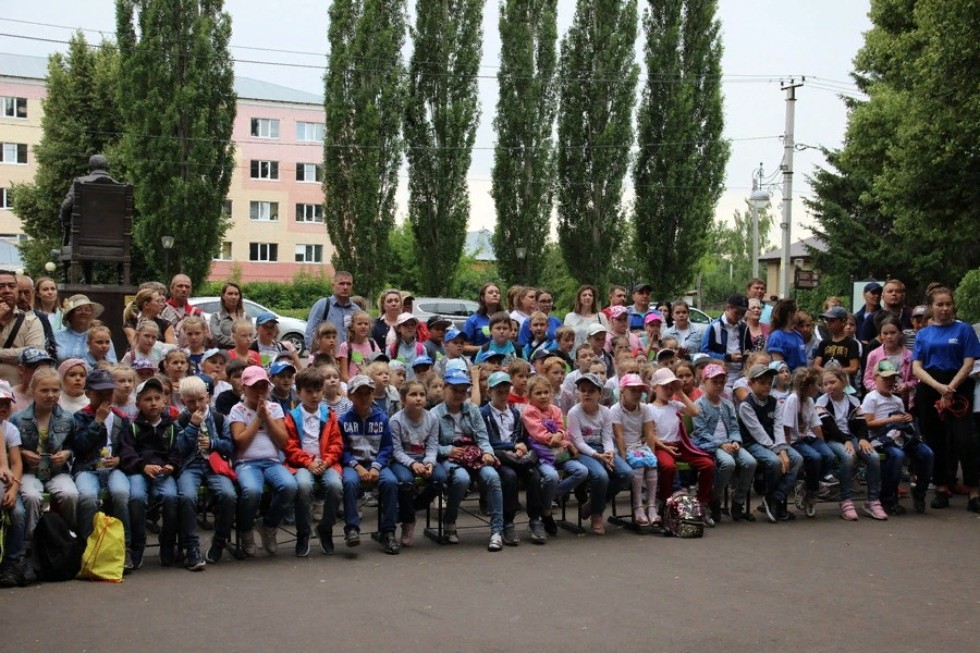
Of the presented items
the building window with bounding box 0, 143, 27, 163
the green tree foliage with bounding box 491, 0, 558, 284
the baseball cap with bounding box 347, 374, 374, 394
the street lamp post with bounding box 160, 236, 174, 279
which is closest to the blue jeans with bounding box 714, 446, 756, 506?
the baseball cap with bounding box 347, 374, 374, 394

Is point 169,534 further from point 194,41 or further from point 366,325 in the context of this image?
point 194,41

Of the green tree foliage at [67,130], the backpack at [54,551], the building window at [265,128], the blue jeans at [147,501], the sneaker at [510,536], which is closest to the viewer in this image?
the backpack at [54,551]

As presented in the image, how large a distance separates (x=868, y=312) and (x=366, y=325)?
6531 millimetres

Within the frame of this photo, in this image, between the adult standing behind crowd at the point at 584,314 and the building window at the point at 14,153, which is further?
the building window at the point at 14,153

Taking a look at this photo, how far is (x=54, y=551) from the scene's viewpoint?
6.96 meters

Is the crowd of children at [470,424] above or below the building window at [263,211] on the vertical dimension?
below

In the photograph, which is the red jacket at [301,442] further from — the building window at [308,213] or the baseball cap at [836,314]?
the building window at [308,213]

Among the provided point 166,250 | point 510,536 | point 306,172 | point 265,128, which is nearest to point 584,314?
point 510,536

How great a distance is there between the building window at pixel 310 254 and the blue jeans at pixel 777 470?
60480mm

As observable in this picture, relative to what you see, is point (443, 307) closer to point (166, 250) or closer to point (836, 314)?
point (166, 250)

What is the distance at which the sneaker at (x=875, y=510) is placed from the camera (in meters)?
9.80

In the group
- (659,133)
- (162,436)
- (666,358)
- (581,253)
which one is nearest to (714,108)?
(659,133)

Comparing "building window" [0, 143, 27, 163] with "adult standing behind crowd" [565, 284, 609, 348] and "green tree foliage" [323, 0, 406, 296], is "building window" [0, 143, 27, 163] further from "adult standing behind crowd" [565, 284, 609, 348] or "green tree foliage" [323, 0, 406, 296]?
"adult standing behind crowd" [565, 284, 609, 348]

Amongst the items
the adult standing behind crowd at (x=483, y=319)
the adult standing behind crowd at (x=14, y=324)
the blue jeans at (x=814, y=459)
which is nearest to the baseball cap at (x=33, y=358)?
the adult standing behind crowd at (x=14, y=324)
